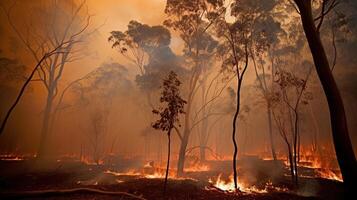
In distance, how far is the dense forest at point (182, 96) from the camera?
12.6 metres

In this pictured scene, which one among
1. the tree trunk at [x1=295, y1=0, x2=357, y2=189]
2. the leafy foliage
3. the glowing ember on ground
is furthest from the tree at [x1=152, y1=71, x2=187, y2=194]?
the glowing ember on ground

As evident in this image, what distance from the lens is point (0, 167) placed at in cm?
1966

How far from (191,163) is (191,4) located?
1903cm

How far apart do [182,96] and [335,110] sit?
27489mm

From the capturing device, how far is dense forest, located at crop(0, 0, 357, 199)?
12633 millimetres

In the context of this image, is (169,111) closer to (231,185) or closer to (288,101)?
(231,185)

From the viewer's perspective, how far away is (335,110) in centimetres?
846

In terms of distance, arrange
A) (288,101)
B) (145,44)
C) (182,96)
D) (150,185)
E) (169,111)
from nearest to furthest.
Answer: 1. (169,111)
2. (150,185)
3. (288,101)
4. (145,44)
5. (182,96)

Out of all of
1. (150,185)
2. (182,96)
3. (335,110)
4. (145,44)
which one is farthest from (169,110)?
(182,96)

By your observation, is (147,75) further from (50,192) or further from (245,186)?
(50,192)

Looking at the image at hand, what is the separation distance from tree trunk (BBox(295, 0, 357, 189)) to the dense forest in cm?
4

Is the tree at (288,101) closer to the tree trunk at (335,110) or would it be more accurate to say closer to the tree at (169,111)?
the tree at (169,111)

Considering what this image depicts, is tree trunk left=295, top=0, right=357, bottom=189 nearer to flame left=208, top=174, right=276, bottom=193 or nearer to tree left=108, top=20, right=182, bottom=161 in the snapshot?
flame left=208, top=174, right=276, bottom=193

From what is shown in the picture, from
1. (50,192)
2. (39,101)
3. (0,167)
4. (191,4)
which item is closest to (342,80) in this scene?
(191,4)
